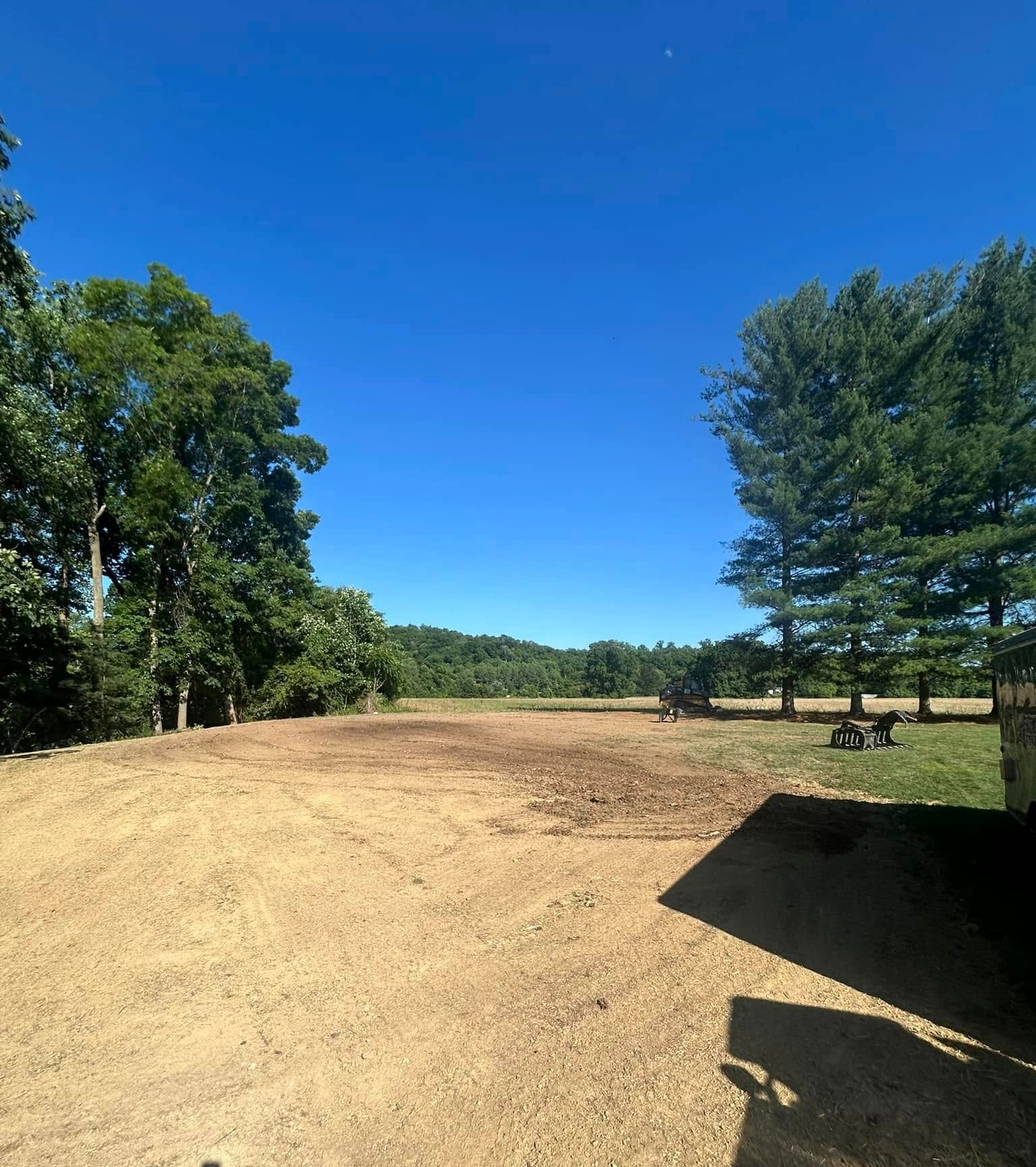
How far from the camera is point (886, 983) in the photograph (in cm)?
366

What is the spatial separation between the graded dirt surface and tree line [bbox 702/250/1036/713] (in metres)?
17.1

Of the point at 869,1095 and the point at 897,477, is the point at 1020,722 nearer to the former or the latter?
the point at 869,1095

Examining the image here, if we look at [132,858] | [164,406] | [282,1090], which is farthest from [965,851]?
[164,406]

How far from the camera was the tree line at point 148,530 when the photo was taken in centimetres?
1650

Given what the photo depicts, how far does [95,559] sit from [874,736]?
26.0m

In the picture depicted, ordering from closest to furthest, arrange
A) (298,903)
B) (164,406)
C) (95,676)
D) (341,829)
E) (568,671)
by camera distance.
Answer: (298,903)
(341,829)
(95,676)
(164,406)
(568,671)

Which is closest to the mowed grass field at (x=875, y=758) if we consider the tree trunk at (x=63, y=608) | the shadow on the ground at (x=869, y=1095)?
the shadow on the ground at (x=869, y=1095)

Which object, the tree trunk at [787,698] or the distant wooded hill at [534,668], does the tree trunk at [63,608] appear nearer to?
the tree trunk at [787,698]

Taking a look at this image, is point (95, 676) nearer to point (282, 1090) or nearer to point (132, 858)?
point (132, 858)

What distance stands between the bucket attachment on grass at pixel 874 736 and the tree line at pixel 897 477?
886cm

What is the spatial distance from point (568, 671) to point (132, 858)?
114 m

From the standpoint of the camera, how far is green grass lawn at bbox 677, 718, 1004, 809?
29.7 ft

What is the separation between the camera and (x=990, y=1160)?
2283 millimetres

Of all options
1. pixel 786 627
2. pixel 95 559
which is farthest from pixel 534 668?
pixel 95 559
